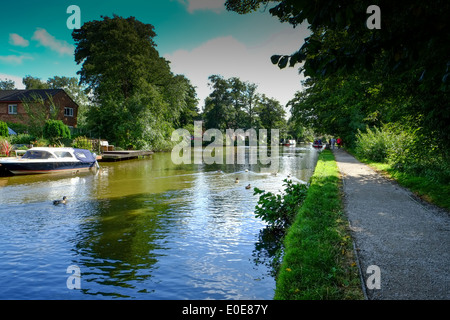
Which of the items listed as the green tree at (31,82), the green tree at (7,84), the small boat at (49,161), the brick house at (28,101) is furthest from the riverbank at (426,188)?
the green tree at (7,84)

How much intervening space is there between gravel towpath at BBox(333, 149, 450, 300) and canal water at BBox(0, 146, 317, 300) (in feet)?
5.80

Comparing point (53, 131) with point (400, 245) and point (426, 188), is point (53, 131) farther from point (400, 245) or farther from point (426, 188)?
point (400, 245)

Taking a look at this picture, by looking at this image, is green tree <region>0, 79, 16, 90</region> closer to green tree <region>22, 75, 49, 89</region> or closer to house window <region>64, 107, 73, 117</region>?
→ green tree <region>22, 75, 49, 89</region>

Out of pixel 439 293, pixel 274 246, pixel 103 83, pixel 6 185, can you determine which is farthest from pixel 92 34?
pixel 439 293

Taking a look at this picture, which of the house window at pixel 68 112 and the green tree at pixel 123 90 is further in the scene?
the house window at pixel 68 112

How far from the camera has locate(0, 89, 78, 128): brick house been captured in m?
40.4

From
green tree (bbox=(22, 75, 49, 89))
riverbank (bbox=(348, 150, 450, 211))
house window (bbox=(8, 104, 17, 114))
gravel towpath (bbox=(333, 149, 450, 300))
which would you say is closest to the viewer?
gravel towpath (bbox=(333, 149, 450, 300))

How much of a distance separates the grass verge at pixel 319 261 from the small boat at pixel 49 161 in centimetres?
1741

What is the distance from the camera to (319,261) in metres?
4.82

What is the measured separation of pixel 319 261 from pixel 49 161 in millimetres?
18979


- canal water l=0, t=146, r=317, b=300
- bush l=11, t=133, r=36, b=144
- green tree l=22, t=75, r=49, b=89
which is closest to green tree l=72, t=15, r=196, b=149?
bush l=11, t=133, r=36, b=144

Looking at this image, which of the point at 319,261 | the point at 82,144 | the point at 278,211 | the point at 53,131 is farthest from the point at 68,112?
the point at 319,261

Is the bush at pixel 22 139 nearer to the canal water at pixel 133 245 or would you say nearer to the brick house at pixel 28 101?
the brick house at pixel 28 101

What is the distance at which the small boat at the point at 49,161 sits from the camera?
1798 centimetres
